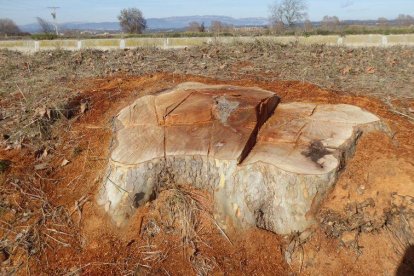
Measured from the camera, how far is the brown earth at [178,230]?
2867 millimetres

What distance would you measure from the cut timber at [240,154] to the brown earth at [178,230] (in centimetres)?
14

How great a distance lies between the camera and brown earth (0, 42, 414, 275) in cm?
287

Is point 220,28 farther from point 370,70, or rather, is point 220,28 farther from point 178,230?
point 178,230

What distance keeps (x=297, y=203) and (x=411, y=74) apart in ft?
12.7

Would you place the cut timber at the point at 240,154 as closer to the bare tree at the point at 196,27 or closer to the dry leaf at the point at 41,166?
the dry leaf at the point at 41,166

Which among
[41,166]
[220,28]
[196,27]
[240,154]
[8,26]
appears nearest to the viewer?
[240,154]

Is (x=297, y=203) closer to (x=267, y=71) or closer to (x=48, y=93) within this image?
(x=267, y=71)

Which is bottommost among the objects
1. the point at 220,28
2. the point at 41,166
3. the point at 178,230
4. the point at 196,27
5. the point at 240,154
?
the point at 178,230

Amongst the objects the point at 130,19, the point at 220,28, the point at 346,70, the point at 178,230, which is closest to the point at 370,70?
the point at 346,70

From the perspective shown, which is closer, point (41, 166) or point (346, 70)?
point (41, 166)

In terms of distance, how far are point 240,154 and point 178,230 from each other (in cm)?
83

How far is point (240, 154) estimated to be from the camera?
9.96 feet

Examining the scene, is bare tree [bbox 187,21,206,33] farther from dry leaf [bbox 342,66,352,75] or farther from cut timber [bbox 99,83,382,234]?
cut timber [bbox 99,83,382,234]

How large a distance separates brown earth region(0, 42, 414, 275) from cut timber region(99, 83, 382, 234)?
0.14 meters
